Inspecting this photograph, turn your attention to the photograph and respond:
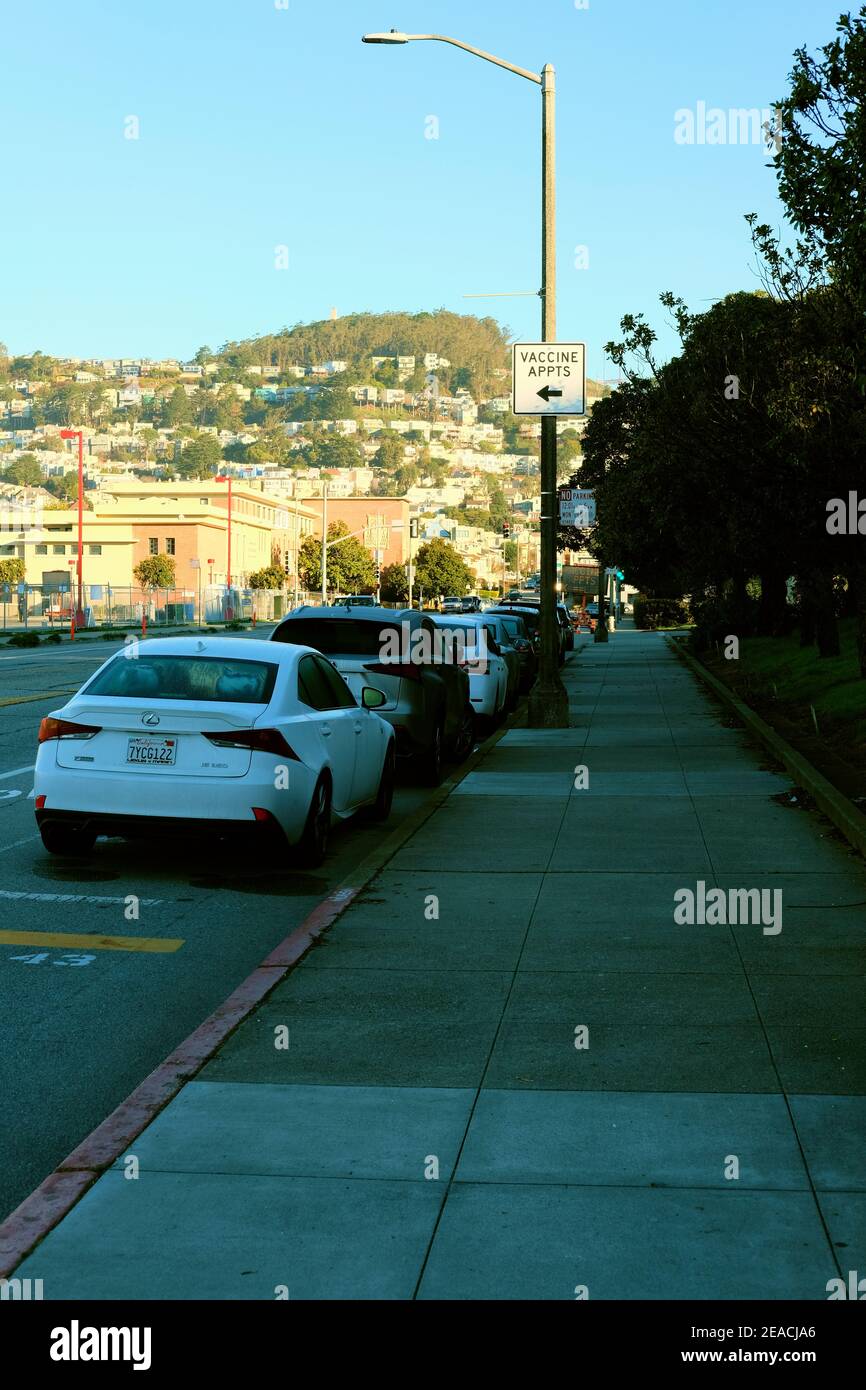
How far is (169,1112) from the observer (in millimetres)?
5621

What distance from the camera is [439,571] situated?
15750 cm

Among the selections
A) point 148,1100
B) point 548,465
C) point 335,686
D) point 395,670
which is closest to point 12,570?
point 548,465

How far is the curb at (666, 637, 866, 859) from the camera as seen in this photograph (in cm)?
1177

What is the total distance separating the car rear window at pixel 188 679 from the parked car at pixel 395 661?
4.22 metres

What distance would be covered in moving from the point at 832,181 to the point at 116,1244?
345 inches

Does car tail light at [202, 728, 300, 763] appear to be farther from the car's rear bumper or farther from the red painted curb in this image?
the red painted curb

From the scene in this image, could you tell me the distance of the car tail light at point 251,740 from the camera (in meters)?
10.6

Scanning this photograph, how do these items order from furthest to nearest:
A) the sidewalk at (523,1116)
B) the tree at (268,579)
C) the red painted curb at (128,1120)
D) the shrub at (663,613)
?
the tree at (268,579), the shrub at (663,613), the red painted curb at (128,1120), the sidewalk at (523,1116)

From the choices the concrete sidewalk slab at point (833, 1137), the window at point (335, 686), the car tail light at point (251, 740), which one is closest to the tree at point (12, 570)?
the window at point (335, 686)

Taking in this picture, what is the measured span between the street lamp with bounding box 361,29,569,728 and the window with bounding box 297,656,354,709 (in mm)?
10281

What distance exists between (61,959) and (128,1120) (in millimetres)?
3007

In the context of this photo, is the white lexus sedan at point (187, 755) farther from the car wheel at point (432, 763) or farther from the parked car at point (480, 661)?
the parked car at point (480, 661)

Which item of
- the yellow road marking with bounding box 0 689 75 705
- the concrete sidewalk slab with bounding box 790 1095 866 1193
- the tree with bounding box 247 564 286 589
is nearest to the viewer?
the concrete sidewalk slab with bounding box 790 1095 866 1193

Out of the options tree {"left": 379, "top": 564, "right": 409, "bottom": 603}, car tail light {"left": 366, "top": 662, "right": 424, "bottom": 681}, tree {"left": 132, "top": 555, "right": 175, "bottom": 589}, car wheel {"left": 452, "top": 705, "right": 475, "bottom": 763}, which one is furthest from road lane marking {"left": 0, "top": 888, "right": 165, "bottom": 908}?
tree {"left": 379, "top": 564, "right": 409, "bottom": 603}
